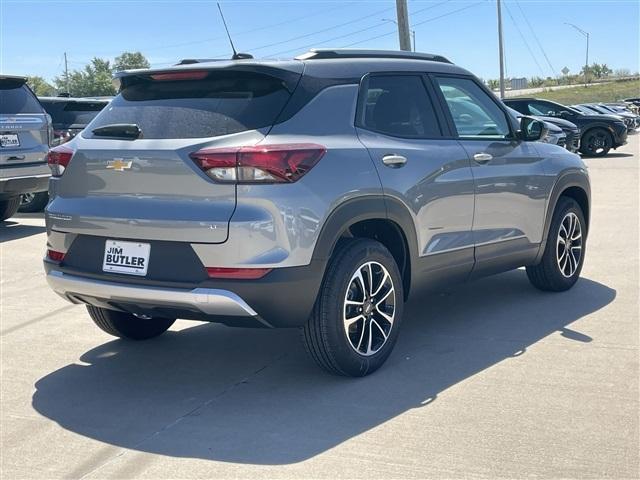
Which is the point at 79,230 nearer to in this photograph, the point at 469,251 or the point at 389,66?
the point at 389,66

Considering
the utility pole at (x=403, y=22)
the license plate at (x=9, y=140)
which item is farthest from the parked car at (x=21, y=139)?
the utility pole at (x=403, y=22)

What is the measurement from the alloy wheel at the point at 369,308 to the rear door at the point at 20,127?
6778 mm

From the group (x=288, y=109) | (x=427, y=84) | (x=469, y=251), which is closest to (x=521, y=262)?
(x=469, y=251)

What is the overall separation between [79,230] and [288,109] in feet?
4.44

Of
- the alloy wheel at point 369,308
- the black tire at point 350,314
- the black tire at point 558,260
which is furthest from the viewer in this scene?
the black tire at point 558,260

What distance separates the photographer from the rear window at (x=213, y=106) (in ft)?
14.1

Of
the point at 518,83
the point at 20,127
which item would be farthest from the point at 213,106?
the point at 518,83

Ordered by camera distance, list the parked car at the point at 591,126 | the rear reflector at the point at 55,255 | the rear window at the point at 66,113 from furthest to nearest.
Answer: the parked car at the point at 591,126
the rear window at the point at 66,113
the rear reflector at the point at 55,255

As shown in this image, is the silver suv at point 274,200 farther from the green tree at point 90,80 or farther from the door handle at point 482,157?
the green tree at point 90,80

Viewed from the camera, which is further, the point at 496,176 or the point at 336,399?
the point at 496,176

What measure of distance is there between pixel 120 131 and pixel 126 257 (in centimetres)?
72

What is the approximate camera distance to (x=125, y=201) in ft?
14.4

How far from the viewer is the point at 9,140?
10078 mm

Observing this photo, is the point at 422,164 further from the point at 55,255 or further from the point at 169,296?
the point at 55,255
